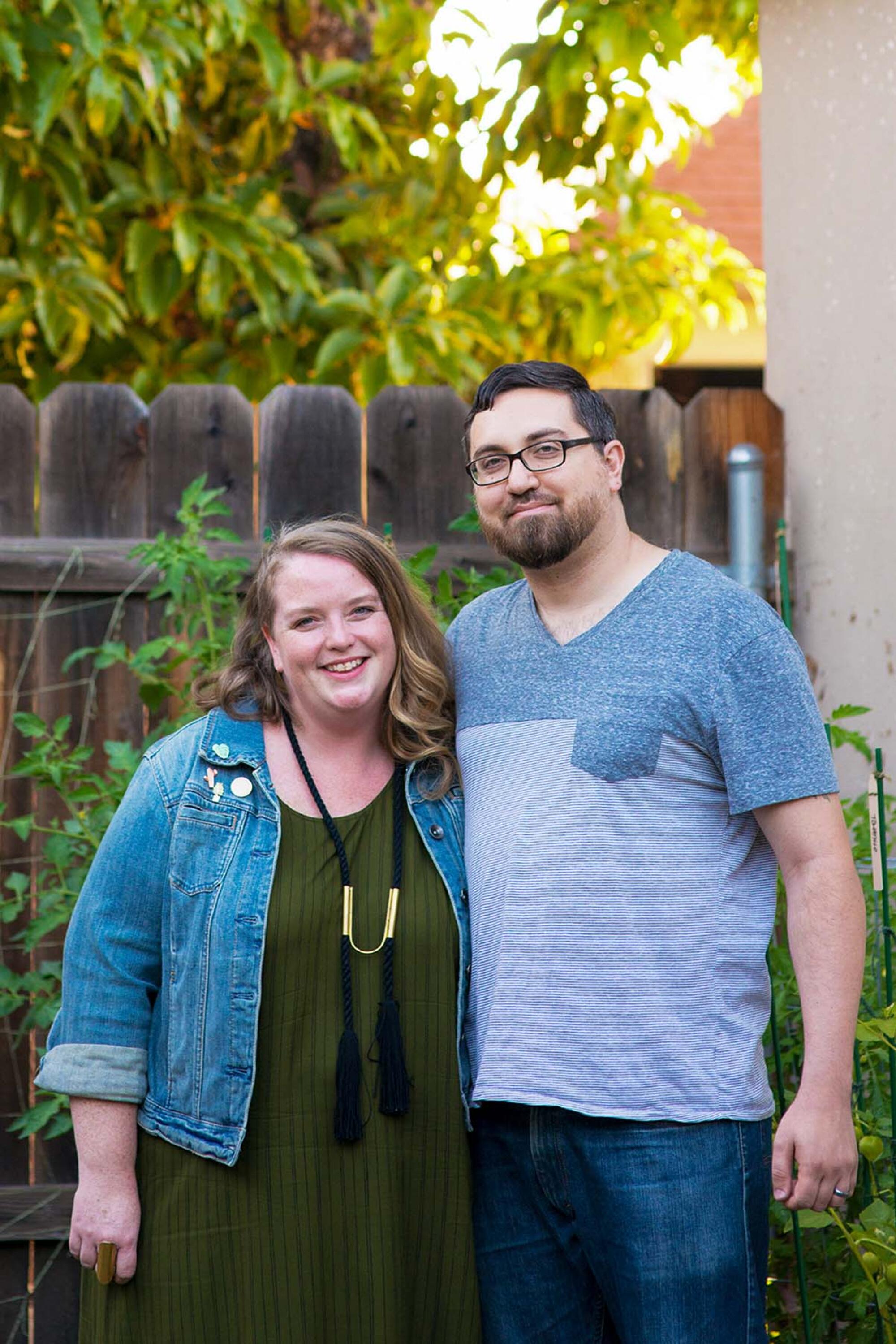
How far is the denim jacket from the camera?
2061mm

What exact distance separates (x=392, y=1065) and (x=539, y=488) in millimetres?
869

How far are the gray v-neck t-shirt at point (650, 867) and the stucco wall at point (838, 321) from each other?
41.1 inches

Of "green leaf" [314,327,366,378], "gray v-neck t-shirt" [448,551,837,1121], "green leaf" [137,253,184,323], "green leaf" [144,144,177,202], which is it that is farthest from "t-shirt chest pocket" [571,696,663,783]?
"green leaf" [144,144,177,202]

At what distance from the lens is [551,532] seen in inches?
84.3

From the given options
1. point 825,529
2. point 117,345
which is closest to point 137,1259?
point 825,529

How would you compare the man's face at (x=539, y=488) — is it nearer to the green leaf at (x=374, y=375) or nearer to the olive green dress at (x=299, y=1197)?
the olive green dress at (x=299, y=1197)

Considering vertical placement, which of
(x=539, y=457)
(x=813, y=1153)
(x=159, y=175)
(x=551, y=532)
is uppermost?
(x=159, y=175)

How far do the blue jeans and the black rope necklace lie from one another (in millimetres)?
165

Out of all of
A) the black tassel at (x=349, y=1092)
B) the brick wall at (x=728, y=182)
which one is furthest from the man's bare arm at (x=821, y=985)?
the brick wall at (x=728, y=182)

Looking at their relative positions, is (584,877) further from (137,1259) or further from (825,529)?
(825,529)

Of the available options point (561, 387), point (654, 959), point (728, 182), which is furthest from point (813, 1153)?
point (728, 182)

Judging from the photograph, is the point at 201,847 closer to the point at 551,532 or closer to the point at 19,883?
the point at 551,532

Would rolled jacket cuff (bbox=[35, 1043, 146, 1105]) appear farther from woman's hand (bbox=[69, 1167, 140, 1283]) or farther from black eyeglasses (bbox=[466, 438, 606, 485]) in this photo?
black eyeglasses (bbox=[466, 438, 606, 485])

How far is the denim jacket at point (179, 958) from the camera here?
6.76 feet
